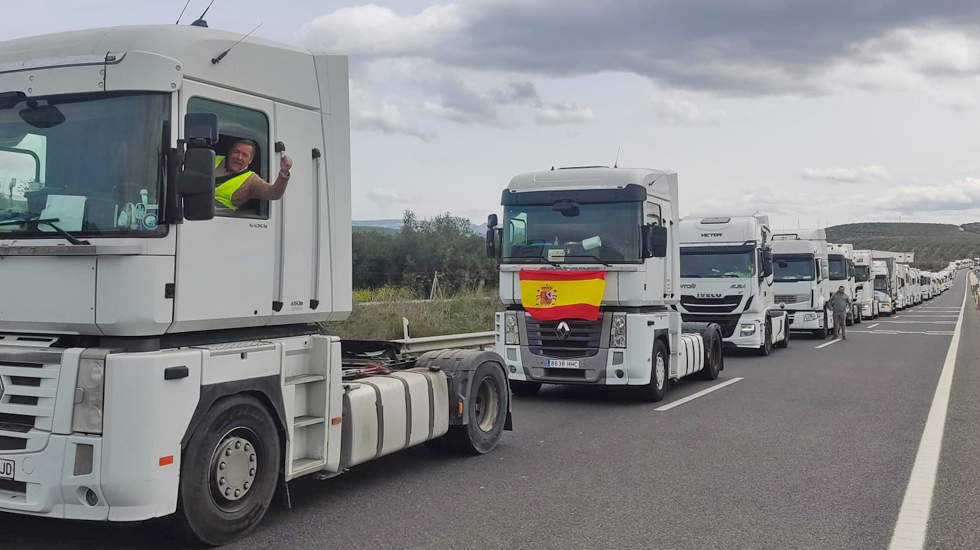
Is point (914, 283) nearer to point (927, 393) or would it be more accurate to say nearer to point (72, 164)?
point (927, 393)

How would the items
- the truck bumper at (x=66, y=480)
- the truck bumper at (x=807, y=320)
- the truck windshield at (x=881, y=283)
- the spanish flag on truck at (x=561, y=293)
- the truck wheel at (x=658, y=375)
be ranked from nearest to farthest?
the truck bumper at (x=66, y=480)
the spanish flag on truck at (x=561, y=293)
the truck wheel at (x=658, y=375)
the truck bumper at (x=807, y=320)
the truck windshield at (x=881, y=283)

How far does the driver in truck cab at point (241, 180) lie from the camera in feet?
19.3

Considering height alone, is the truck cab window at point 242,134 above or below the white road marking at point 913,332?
above

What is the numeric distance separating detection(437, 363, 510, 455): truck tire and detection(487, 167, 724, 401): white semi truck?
335cm

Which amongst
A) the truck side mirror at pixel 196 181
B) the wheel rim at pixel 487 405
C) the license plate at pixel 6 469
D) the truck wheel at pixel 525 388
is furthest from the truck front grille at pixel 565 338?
the license plate at pixel 6 469

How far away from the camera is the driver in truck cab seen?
5.88 metres

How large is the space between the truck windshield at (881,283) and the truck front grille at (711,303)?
98.2 feet

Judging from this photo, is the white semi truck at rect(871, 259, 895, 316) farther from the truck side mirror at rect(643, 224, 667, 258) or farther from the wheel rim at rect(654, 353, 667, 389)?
the truck side mirror at rect(643, 224, 667, 258)

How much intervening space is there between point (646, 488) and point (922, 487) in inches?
A: 85.2

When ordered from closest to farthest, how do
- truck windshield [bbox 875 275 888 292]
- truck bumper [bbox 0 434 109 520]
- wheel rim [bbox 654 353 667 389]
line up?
truck bumper [bbox 0 434 109 520], wheel rim [bbox 654 353 667 389], truck windshield [bbox 875 275 888 292]

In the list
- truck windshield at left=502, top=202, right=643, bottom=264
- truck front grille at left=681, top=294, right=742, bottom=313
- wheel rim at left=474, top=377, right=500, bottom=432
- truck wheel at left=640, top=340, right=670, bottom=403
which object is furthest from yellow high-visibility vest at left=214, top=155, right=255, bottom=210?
truck front grille at left=681, top=294, right=742, bottom=313

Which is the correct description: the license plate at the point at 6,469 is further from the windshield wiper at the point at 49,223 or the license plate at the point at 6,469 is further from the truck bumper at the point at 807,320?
the truck bumper at the point at 807,320

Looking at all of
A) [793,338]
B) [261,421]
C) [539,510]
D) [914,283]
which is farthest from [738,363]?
[914,283]

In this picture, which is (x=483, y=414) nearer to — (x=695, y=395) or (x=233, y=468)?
(x=233, y=468)
